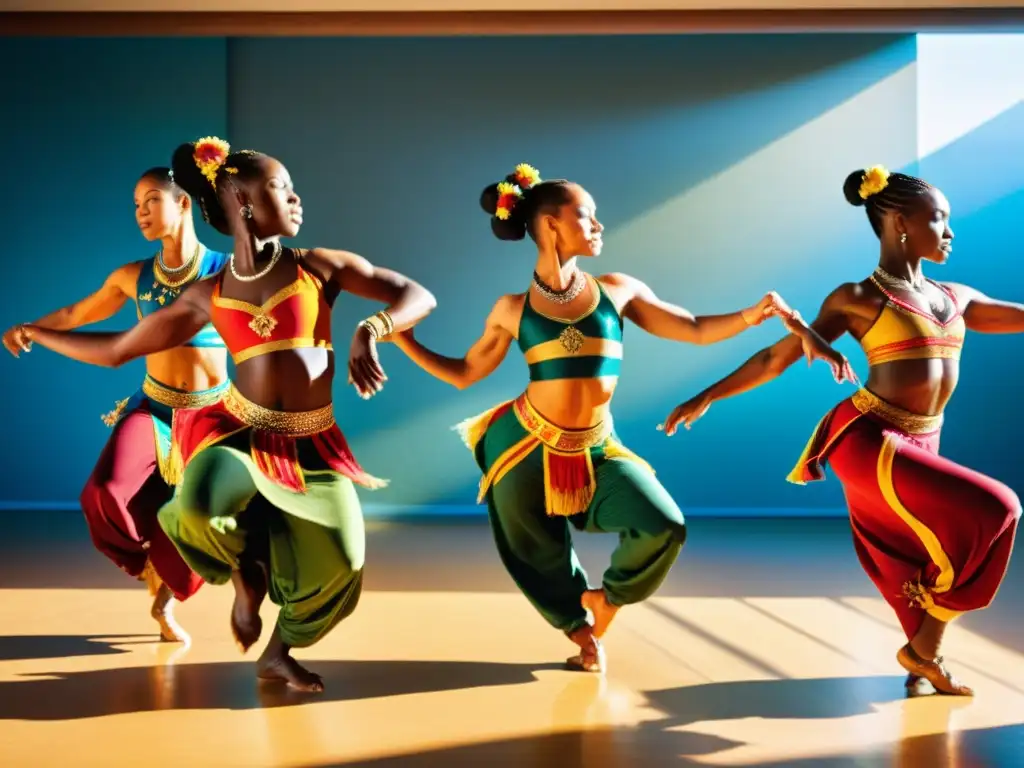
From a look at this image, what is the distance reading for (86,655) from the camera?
3.75m

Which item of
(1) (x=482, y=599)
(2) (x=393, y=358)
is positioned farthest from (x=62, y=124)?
(1) (x=482, y=599)

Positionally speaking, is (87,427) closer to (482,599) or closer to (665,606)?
(482,599)

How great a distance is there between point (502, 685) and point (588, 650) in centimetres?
30

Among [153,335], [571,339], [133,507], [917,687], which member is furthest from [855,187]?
[133,507]

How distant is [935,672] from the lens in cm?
325

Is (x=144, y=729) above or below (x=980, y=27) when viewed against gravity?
below

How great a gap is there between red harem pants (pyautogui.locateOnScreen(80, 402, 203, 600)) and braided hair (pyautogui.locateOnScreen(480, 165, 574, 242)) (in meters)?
1.33

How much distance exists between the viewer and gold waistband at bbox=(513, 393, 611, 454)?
11.4 ft

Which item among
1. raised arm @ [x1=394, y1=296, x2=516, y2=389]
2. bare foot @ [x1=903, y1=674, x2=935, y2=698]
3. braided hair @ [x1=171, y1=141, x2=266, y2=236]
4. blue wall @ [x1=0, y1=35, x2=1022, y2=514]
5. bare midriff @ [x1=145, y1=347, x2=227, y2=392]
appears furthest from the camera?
blue wall @ [x1=0, y1=35, x2=1022, y2=514]

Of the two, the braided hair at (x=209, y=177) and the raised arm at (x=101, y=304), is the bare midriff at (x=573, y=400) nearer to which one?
the braided hair at (x=209, y=177)

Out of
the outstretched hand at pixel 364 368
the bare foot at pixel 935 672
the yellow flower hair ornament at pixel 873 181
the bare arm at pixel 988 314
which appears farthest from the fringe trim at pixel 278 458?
the bare arm at pixel 988 314

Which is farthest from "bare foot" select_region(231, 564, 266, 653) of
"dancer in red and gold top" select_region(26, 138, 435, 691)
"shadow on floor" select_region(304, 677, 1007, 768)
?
"shadow on floor" select_region(304, 677, 1007, 768)

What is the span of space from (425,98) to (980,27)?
120 inches

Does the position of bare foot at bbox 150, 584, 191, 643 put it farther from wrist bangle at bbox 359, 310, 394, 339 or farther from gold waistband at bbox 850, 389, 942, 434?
gold waistband at bbox 850, 389, 942, 434
